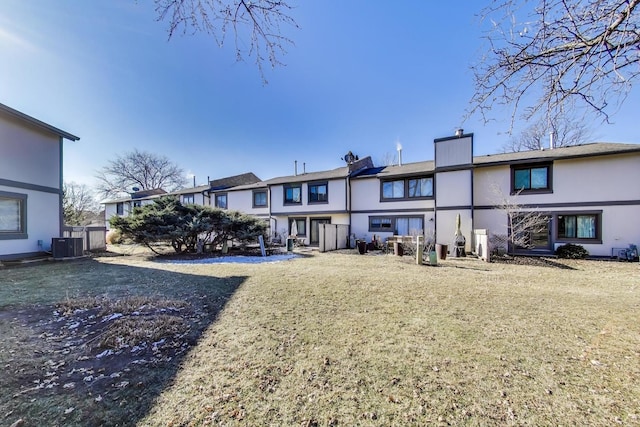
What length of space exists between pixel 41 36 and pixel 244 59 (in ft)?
16.8

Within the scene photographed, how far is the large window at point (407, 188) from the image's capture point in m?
16.1

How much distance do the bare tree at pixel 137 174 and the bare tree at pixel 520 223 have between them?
44513mm

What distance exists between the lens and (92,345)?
11.7 feet

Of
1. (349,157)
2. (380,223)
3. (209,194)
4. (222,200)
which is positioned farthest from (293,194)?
(209,194)

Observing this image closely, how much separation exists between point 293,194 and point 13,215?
14.5m

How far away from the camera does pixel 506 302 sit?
219 inches

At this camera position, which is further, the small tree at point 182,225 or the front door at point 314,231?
the front door at point 314,231

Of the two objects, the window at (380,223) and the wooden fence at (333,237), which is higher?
the window at (380,223)

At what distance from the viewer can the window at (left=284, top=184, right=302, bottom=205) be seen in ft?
66.5

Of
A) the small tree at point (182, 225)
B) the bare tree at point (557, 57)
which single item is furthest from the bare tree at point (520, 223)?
the small tree at point (182, 225)

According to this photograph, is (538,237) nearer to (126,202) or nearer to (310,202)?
(310,202)

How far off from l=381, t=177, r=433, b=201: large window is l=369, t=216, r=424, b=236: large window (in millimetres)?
1320

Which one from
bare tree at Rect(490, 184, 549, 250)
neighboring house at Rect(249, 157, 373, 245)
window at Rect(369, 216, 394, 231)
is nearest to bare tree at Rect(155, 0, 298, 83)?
bare tree at Rect(490, 184, 549, 250)

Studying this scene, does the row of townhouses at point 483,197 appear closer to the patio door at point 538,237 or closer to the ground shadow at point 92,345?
the patio door at point 538,237
